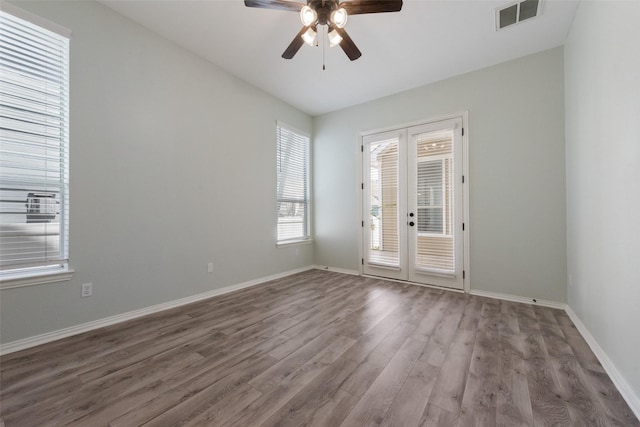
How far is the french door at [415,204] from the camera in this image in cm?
367

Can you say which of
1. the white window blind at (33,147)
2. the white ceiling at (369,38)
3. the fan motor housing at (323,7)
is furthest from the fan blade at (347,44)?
the white window blind at (33,147)

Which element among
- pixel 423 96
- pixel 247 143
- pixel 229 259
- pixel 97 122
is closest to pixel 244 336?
pixel 229 259

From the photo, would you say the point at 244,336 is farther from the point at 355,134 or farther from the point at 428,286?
the point at 355,134

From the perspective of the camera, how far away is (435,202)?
12.5ft

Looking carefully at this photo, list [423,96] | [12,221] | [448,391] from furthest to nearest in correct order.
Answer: [423,96] < [12,221] < [448,391]

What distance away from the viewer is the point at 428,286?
12.7 feet

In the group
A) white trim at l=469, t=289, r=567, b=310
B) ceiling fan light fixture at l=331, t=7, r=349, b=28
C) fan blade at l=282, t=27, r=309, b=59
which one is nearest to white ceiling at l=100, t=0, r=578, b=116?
fan blade at l=282, t=27, r=309, b=59

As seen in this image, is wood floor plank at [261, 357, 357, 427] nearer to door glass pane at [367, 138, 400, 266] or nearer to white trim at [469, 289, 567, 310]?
white trim at [469, 289, 567, 310]

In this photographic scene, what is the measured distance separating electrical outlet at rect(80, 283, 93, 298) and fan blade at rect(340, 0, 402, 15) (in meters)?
3.38

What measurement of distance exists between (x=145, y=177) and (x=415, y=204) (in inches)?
144

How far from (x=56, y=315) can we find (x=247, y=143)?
289 cm

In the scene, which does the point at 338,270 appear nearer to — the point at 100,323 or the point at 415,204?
the point at 415,204

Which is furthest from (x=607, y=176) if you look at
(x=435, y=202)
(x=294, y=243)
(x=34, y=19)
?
(x=34, y=19)

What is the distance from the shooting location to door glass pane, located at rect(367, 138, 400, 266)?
4254 mm
